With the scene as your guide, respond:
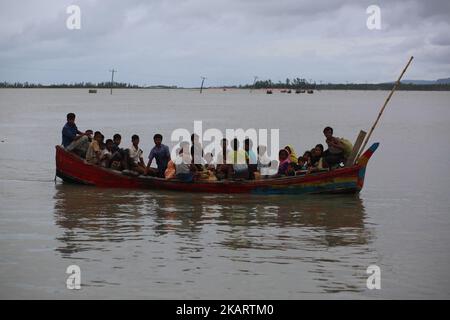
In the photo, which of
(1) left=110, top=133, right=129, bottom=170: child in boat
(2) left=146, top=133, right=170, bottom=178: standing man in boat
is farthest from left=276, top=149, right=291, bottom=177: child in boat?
(1) left=110, top=133, right=129, bottom=170: child in boat

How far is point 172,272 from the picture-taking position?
33.2 feet

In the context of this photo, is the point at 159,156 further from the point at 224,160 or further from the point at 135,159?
the point at 224,160

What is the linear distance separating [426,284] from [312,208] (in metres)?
5.32

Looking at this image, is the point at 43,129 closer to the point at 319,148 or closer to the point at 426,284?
the point at 319,148

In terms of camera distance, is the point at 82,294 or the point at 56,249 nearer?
the point at 82,294

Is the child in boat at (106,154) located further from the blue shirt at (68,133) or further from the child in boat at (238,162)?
the child in boat at (238,162)

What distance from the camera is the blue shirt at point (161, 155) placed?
16.5 meters

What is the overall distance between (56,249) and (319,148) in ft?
21.1

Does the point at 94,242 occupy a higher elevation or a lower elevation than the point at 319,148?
lower

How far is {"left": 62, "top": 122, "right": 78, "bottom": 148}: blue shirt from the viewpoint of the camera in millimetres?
17516

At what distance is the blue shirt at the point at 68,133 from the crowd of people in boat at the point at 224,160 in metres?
0.29
